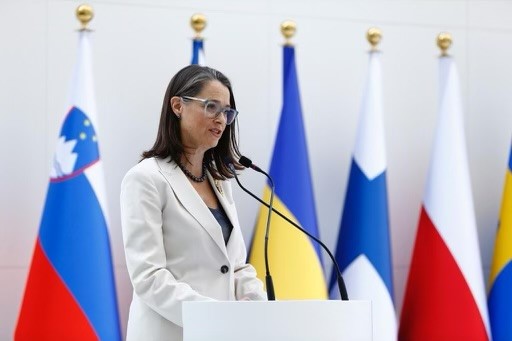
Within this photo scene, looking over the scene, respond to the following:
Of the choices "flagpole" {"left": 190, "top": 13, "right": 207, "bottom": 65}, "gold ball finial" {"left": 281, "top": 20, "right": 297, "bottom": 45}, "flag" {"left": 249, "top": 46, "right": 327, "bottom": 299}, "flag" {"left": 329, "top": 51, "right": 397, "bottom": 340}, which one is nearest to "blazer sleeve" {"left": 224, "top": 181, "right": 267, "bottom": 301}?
"flag" {"left": 249, "top": 46, "right": 327, "bottom": 299}

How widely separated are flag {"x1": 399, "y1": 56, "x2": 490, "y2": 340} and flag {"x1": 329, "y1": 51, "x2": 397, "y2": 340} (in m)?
0.24

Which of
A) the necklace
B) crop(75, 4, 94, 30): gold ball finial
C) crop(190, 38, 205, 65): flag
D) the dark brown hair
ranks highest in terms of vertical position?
crop(75, 4, 94, 30): gold ball finial

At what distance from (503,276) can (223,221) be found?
291 centimetres

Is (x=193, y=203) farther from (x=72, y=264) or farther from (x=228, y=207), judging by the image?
(x=72, y=264)

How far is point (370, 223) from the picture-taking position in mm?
5359

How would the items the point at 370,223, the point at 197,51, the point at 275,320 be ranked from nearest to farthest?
the point at 275,320, the point at 197,51, the point at 370,223

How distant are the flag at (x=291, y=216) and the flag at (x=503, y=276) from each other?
1036mm

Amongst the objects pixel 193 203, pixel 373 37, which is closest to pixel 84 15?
pixel 373 37

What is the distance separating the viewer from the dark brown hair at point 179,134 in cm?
306

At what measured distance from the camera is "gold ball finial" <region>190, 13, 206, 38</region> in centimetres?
518

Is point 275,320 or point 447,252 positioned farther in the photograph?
point 447,252

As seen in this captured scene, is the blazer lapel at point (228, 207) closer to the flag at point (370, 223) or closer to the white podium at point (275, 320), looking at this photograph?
the white podium at point (275, 320)

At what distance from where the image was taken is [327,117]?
Result: 5.74 meters

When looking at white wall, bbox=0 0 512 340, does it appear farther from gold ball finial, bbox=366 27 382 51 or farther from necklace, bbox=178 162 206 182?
necklace, bbox=178 162 206 182
